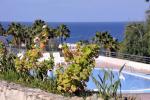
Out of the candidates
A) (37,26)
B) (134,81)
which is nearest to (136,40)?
(134,81)

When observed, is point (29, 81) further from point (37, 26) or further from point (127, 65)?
point (37, 26)

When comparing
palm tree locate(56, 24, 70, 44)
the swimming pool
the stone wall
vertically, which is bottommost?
palm tree locate(56, 24, 70, 44)

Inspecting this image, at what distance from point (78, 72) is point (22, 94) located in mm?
1379

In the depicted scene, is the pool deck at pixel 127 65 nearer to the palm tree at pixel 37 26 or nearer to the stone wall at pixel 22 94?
the stone wall at pixel 22 94

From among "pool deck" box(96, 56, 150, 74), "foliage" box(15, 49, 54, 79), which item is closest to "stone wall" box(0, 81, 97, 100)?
"foliage" box(15, 49, 54, 79)

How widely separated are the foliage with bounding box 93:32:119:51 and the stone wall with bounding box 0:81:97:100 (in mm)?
33815

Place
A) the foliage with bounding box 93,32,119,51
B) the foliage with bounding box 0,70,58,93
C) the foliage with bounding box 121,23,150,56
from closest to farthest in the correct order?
the foliage with bounding box 0,70,58,93 < the foliage with bounding box 121,23,150,56 < the foliage with bounding box 93,32,119,51

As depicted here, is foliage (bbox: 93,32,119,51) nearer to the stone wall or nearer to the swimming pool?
the swimming pool

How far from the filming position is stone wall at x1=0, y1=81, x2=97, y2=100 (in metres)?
8.84

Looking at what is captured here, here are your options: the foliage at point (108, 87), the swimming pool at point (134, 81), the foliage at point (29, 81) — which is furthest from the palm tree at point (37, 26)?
the foliage at point (108, 87)

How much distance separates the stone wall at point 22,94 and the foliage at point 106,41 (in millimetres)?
33815

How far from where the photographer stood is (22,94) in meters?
9.51

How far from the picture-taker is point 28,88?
384 inches

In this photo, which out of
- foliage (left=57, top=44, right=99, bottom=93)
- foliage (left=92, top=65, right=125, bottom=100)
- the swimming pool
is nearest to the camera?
foliage (left=92, top=65, right=125, bottom=100)
